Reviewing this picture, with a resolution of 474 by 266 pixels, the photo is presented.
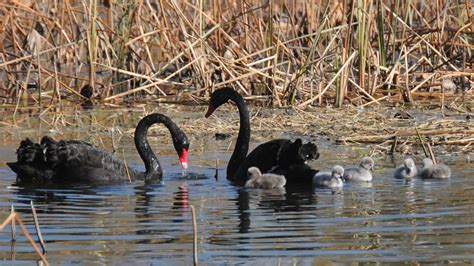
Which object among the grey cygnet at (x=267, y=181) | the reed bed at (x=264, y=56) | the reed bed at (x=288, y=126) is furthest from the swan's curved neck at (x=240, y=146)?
the reed bed at (x=264, y=56)

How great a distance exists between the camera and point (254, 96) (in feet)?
45.5

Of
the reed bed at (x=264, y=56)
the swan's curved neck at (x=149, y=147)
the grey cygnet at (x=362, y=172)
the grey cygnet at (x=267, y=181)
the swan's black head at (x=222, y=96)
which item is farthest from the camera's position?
the reed bed at (x=264, y=56)

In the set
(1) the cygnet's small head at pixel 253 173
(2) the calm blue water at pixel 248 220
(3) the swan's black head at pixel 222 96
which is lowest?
(2) the calm blue water at pixel 248 220

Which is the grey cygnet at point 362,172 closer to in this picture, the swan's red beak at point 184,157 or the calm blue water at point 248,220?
the calm blue water at point 248,220

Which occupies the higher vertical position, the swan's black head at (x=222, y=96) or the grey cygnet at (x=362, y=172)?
the swan's black head at (x=222, y=96)

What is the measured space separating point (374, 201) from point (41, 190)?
2.73 meters

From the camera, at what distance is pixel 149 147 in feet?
34.3

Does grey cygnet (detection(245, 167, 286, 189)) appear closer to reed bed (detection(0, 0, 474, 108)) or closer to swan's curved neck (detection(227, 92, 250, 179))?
swan's curved neck (detection(227, 92, 250, 179))

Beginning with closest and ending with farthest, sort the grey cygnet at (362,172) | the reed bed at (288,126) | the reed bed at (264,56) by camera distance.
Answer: the grey cygnet at (362,172), the reed bed at (288,126), the reed bed at (264,56)

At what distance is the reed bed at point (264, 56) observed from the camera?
44.4 feet

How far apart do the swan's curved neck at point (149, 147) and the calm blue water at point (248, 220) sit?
0.49 feet

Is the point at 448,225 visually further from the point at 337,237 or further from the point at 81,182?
the point at 81,182

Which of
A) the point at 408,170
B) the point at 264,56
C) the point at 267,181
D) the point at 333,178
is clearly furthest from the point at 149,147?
the point at 264,56

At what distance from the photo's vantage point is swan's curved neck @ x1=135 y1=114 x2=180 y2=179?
1013 cm
